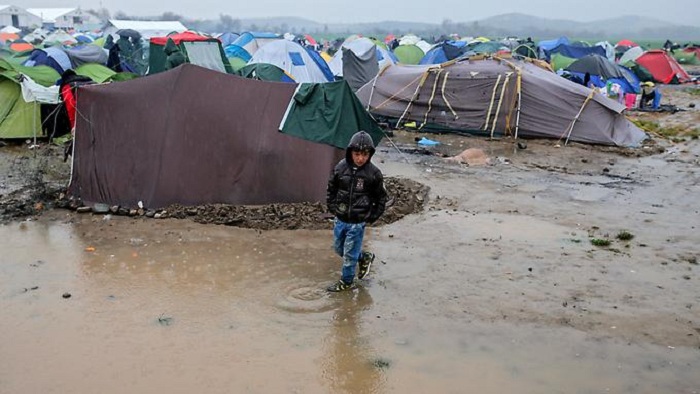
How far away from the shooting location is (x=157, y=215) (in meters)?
8.12

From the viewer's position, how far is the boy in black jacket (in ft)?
19.3

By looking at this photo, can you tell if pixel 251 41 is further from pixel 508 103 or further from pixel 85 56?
pixel 508 103

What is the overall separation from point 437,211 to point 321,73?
1281 cm

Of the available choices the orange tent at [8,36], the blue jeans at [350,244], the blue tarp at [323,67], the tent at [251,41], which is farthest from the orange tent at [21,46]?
the blue jeans at [350,244]

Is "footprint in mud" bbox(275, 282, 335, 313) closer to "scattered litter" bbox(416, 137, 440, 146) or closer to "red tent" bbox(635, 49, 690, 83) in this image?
"scattered litter" bbox(416, 137, 440, 146)

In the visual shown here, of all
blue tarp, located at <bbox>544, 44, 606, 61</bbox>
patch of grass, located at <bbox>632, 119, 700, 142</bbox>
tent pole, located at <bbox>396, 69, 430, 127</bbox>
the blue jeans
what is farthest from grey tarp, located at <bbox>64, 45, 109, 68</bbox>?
blue tarp, located at <bbox>544, 44, 606, 61</bbox>

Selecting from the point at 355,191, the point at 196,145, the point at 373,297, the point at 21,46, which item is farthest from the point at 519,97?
the point at 21,46

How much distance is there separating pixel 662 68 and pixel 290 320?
30.9 m

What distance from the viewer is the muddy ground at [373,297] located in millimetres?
4637

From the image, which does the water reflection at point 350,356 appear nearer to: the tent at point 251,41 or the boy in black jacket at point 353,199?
the boy in black jacket at point 353,199

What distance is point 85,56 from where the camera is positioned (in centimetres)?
2130

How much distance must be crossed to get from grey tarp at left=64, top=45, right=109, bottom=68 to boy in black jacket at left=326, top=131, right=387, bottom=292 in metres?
17.3

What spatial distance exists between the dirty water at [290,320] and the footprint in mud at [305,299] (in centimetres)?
2

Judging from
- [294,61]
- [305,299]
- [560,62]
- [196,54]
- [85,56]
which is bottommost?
[305,299]
